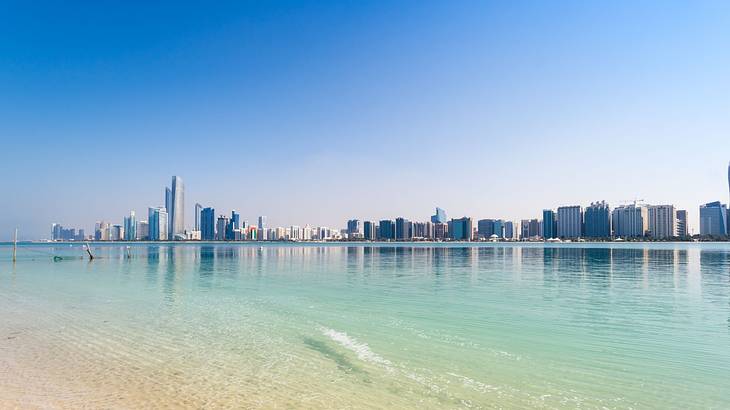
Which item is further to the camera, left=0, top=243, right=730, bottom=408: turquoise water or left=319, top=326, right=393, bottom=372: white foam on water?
left=319, top=326, right=393, bottom=372: white foam on water

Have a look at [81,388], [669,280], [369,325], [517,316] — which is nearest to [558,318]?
[517,316]

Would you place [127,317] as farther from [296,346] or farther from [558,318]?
[558,318]

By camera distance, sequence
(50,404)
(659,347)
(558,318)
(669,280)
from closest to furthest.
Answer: (50,404)
(659,347)
(558,318)
(669,280)

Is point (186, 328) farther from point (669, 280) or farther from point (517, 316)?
point (669, 280)

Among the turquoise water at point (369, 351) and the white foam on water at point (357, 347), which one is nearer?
the turquoise water at point (369, 351)

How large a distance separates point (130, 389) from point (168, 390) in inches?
43.7

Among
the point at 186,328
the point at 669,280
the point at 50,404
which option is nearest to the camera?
the point at 50,404

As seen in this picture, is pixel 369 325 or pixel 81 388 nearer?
pixel 81 388

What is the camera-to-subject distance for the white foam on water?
1387cm

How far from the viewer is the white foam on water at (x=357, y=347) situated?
546 inches

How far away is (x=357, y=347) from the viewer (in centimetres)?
1578

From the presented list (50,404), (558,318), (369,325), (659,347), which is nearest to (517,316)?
(558,318)

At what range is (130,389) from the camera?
444 inches

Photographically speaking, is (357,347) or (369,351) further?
(357,347)
